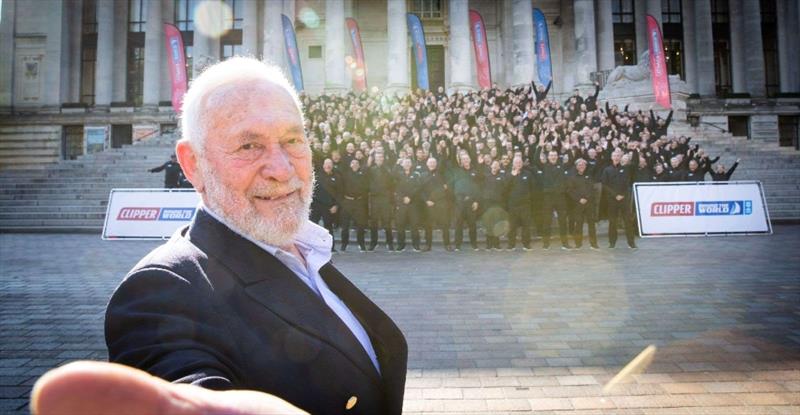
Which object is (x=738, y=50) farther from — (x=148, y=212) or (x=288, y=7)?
(x=148, y=212)

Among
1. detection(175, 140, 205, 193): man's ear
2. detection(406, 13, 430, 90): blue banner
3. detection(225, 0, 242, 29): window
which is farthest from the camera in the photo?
detection(225, 0, 242, 29): window

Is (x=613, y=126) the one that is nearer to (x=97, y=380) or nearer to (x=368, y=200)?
(x=368, y=200)

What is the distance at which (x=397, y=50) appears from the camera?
28000 mm

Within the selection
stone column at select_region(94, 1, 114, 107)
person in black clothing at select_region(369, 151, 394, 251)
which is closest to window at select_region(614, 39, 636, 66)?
person in black clothing at select_region(369, 151, 394, 251)

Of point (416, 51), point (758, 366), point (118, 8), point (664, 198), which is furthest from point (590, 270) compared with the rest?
point (118, 8)

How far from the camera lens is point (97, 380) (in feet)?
1.64

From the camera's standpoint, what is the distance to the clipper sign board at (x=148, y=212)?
12.5 m

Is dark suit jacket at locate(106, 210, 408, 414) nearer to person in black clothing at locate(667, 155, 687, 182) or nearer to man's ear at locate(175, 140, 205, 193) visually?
man's ear at locate(175, 140, 205, 193)

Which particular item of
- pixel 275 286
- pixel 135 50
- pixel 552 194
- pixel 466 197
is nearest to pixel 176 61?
pixel 135 50

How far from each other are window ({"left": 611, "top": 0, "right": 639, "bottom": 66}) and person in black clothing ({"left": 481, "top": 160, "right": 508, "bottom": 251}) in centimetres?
3131

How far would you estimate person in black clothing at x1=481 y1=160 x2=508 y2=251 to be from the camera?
11438mm

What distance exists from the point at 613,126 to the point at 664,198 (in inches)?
148

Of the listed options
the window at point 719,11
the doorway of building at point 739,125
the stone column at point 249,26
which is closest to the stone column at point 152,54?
the stone column at point 249,26

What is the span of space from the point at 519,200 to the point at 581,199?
1482mm
